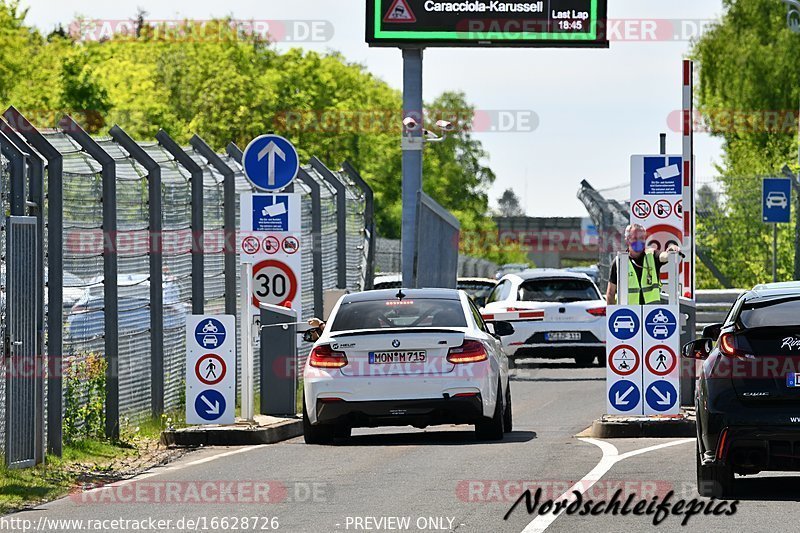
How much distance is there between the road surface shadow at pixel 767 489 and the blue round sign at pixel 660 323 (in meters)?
4.07

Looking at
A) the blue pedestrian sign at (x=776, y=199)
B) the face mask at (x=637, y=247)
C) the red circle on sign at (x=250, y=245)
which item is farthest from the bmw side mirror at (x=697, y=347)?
the blue pedestrian sign at (x=776, y=199)

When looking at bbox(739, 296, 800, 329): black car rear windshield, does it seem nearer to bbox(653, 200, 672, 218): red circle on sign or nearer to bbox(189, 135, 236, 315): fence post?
bbox(653, 200, 672, 218): red circle on sign

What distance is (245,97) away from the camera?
271 ft

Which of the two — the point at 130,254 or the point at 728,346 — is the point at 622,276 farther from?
the point at 728,346

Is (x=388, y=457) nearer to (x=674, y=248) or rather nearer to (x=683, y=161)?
(x=674, y=248)

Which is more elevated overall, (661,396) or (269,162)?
(269,162)

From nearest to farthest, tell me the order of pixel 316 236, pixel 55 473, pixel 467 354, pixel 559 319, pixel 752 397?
1. pixel 752 397
2. pixel 55 473
3. pixel 467 354
4. pixel 316 236
5. pixel 559 319

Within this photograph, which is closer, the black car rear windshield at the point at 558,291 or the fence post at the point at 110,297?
the fence post at the point at 110,297

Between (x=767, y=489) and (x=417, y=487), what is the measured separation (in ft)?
7.68

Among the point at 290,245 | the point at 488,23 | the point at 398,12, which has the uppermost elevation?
the point at 398,12

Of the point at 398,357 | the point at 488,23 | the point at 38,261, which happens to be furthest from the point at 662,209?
the point at 488,23

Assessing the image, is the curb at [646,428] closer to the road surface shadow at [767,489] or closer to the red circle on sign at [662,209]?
the red circle on sign at [662,209]

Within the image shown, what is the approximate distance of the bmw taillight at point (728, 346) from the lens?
41.9 ft

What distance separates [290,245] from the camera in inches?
821
